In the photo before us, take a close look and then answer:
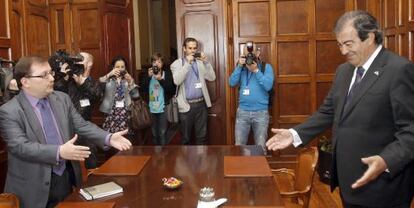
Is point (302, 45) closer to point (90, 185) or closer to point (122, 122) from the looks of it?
point (122, 122)

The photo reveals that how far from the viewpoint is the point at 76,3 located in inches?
195

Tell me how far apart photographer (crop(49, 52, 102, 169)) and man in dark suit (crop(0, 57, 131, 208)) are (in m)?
1.12

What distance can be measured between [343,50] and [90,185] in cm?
138

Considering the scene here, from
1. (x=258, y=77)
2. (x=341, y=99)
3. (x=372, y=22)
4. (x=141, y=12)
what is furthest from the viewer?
(x=141, y=12)

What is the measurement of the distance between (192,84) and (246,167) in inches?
91.3

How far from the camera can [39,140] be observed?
2.31 meters

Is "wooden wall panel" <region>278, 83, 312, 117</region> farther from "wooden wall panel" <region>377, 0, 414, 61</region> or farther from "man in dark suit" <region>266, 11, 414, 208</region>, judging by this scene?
"man in dark suit" <region>266, 11, 414, 208</region>

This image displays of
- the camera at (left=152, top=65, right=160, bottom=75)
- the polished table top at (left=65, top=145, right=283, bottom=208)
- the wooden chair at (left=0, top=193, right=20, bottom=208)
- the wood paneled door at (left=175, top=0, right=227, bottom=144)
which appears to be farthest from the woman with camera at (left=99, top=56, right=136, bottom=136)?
the wooden chair at (left=0, top=193, right=20, bottom=208)

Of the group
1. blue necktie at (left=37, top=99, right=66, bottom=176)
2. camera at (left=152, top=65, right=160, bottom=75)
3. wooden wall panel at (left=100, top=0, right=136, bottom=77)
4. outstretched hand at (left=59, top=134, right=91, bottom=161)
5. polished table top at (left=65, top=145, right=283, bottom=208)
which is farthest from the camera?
wooden wall panel at (left=100, top=0, right=136, bottom=77)

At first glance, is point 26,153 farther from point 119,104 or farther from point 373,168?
point 119,104

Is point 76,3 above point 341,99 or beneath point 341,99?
above

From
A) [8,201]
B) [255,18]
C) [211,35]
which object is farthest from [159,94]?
[8,201]

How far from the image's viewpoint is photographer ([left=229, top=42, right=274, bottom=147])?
4.14m

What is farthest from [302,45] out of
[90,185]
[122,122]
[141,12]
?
[141,12]
